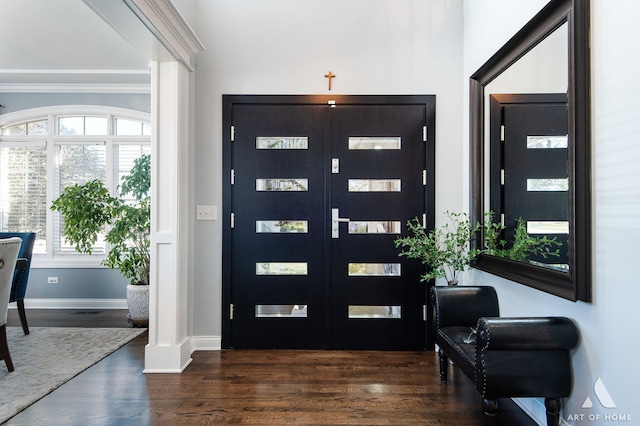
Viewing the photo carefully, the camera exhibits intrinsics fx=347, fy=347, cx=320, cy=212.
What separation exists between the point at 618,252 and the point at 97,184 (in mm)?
4336

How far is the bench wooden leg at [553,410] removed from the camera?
175cm

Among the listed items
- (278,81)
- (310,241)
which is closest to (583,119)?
(310,241)

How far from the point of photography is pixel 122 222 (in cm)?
361

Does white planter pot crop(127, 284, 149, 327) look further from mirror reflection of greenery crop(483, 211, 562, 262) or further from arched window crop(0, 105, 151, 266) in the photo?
mirror reflection of greenery crop(483, 211, 562, 262)

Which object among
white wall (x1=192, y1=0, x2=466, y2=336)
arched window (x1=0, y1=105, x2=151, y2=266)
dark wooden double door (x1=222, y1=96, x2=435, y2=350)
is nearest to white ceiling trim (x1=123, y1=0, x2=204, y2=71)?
white wall (x1=192, y1=0, x2=466, y2=336)

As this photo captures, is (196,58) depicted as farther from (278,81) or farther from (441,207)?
(441,207)

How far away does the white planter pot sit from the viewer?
11.9 feet

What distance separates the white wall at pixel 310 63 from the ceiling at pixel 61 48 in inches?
38.4

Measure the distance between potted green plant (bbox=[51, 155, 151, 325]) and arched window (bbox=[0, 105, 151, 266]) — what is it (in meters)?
0.77

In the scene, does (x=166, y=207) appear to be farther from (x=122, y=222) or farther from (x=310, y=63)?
(x=310, y=63)

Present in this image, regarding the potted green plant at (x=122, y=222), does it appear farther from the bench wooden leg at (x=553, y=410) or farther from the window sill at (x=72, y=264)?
the bench wooden leg at (x=553, y=410)

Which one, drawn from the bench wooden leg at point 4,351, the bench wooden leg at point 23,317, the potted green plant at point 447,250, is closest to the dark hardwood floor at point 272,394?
the bench wooden leg at point 4,351

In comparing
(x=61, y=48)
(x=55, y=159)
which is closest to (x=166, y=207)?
(x=61, y=48)

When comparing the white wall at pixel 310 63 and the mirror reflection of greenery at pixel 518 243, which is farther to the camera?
the white wall at pixel 310 63
